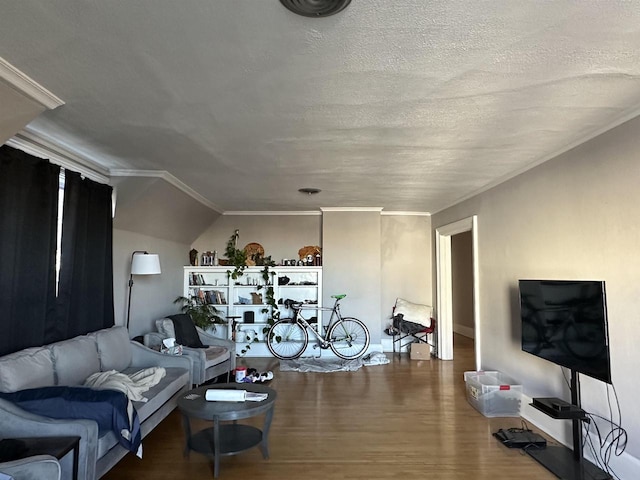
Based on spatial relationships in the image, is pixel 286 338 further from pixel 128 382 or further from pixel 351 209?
pixel 128 382

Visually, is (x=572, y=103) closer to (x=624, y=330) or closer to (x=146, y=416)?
(x=624, y=330)

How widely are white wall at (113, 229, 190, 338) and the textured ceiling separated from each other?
1226 millimetres

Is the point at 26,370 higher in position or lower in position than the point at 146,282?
lower

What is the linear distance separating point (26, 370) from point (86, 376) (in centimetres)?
62

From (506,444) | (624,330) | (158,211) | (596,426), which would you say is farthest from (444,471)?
(158,211)

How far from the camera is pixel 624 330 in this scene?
2721 millimetres

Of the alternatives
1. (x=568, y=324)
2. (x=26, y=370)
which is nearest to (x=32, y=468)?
(x=26, y=370)

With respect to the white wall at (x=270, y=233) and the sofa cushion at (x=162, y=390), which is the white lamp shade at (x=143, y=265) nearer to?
the sofa cushion at (x=162, y=390)

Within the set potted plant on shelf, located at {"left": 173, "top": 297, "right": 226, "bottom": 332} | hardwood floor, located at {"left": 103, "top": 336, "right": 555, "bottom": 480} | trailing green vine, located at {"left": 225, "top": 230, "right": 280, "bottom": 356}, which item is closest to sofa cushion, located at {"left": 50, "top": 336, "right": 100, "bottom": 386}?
hardwood floor, located at {"left": 103, "top": 336, "right": 555, "bottom": 480}

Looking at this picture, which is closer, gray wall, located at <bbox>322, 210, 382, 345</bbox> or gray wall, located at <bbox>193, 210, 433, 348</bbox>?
gray wall, located at <bbox>322, 210, 382, 345</bbox>

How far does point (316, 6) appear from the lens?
1.60m

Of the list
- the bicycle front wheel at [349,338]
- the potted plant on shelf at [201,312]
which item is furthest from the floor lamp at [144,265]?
the bicycle front wheel at [349,338]

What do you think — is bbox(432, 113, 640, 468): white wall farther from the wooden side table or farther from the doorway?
the wooden side table

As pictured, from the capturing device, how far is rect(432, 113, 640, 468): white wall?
2680 mm
